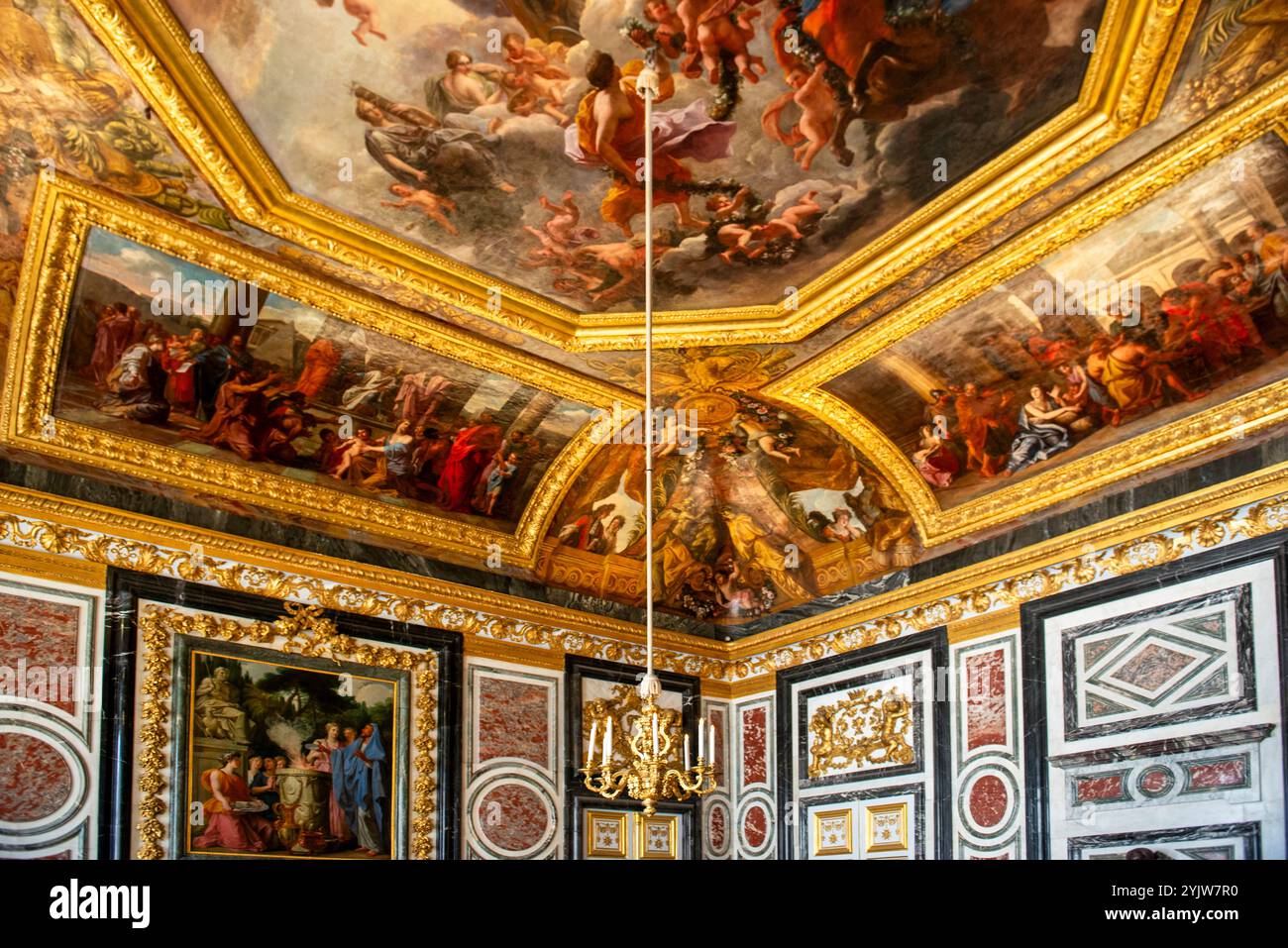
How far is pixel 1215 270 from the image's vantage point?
10.5 meters

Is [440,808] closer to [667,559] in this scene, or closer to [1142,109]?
[667,559]

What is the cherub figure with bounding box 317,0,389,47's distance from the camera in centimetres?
823

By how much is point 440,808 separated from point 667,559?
207 inches

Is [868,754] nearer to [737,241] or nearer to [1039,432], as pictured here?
[1039,432]

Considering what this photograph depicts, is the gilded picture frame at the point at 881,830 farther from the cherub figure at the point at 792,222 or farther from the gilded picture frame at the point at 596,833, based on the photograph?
the cherub figure at the point at 792,222

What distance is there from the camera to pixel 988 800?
12.5 m

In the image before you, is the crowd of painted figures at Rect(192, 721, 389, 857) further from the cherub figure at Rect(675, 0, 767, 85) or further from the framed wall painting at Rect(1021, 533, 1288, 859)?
the cherub figure at Rect(675, 0, 767, 85)

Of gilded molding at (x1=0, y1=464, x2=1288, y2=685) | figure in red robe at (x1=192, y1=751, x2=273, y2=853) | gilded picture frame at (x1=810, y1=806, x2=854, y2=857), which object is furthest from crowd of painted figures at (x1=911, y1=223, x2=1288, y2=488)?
figure in red robe at (x1=192, y1=751, x2=273, y2=853)

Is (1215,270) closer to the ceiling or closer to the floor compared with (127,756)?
closer to the ceiling

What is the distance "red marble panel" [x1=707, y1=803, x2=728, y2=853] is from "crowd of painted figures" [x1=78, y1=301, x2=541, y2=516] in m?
5.64

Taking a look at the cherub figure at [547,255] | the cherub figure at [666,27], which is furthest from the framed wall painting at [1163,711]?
the cherub figure at [666,27]

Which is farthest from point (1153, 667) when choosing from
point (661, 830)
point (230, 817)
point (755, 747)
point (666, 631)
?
point (230, 817)
